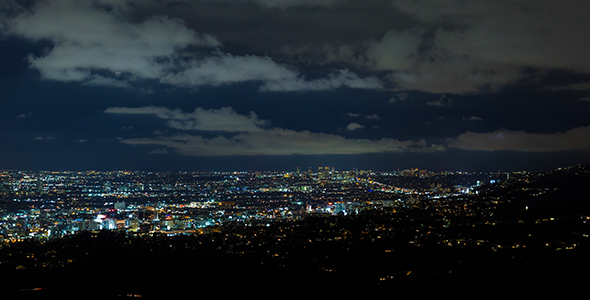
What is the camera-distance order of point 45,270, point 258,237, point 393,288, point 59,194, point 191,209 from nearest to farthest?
1. point 393,288
2. point 45,270
3. point 258,237
4. point 191,209
5. point 59,194

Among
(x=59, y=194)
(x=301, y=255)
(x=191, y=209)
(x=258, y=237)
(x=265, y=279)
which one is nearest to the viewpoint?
(x=265, y=279)

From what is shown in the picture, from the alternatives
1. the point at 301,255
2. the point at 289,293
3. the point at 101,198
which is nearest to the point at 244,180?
the point at 101,198

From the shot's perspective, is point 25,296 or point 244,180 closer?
point 25,296

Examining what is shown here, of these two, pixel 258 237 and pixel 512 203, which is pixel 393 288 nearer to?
pixel 258 237

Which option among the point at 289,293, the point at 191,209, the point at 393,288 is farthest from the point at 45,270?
the point at 191,209

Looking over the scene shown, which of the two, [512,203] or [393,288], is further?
[512,203]

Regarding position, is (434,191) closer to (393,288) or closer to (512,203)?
(512,203)
